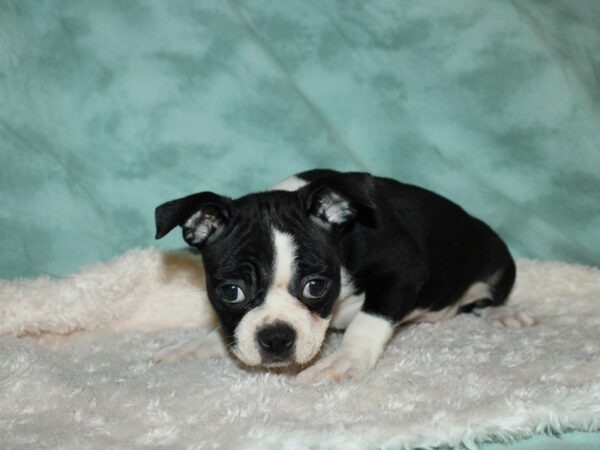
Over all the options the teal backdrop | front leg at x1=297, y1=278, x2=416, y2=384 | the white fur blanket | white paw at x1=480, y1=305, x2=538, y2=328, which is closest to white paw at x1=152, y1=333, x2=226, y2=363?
the white fur blanket

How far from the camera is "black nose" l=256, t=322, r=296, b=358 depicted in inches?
159

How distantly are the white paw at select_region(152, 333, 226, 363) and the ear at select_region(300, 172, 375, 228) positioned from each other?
911 millimetres

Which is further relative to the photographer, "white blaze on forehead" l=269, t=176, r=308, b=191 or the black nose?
"white blaze on forehead" l=269, t=176, r=308, b=191

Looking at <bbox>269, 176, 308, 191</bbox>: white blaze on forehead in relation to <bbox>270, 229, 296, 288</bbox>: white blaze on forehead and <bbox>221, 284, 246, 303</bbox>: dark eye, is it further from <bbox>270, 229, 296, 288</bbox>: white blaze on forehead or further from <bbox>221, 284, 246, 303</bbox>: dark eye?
<bbox>221, 284, 246, 303</bbox>: dark eye

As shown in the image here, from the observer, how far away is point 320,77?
6.19 m

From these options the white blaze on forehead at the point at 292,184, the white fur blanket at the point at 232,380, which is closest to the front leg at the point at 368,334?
the white fur blanket at the point at 232,380

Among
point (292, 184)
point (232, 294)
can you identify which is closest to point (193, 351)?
point (232, 294)

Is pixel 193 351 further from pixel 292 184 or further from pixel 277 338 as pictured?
pixel 292 184

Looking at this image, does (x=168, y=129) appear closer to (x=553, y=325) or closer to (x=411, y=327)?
(x=411, y=327)

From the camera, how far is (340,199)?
451cm

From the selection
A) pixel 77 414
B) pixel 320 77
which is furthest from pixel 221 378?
pixel 320 77

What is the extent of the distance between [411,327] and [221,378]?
1577 mm

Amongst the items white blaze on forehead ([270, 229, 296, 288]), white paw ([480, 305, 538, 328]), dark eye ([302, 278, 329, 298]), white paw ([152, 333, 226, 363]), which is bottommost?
white paw ([152, 333, 226, 363])

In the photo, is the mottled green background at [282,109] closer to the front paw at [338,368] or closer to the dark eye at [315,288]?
the dark eye at [315,288]
